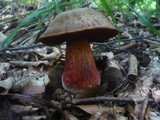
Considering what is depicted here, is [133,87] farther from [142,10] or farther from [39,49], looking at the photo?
[142,10]

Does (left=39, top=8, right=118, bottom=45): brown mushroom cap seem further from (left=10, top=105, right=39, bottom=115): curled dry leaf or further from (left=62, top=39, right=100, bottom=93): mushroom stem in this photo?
(left=10, top=105, right=39, bottom=115): curled dry leaf

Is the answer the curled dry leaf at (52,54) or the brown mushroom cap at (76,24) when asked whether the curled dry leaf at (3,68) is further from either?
the brown mushroom cap at (76,24)

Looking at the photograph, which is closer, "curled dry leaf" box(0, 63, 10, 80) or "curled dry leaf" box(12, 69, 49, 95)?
"curled dry leaf" box(12, 69, 49, 95)

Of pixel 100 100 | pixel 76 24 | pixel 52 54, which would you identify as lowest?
pixel 52 54

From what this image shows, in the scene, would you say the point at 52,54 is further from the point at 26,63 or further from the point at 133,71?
the point at 133,71

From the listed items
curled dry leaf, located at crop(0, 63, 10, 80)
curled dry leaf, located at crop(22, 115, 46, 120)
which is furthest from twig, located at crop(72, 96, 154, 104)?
curled dry leaf, located at crop(0, 63, 10, 80)

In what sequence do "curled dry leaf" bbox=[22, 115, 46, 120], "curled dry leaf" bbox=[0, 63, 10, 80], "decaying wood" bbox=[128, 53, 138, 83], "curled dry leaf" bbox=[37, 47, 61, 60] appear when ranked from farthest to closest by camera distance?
"curled dry leaf" bbox=[37, 47, 61, 60] < "curled dry leaf" bbox=[0, 63, 10, 80] < "decaying wood" bbox=[128, 53, 138, 83] < "curled dry leaf" bbox=[22, 115, 46, 120]

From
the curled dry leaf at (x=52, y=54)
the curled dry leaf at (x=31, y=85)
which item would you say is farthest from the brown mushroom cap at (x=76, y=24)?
the curled dry leaf at (x=52, y=54)

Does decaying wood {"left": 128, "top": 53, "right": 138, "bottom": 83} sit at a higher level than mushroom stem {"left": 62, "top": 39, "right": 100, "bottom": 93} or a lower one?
lower

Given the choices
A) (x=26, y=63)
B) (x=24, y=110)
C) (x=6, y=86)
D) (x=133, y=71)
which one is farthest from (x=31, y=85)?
(x=133, y=71)
